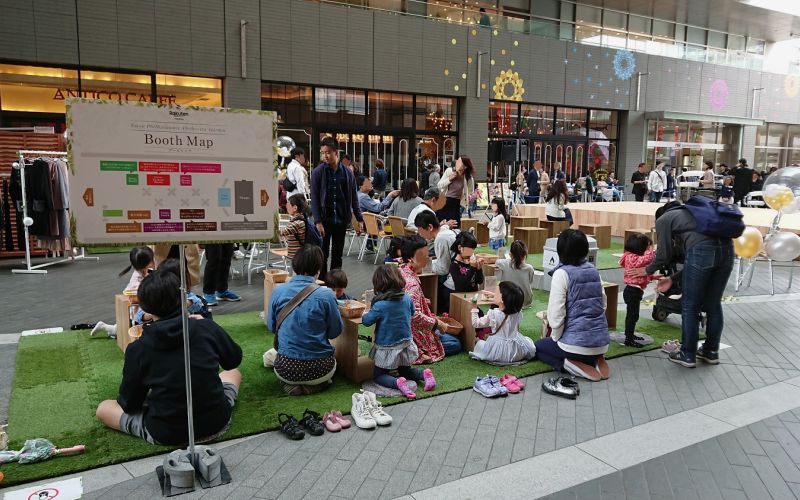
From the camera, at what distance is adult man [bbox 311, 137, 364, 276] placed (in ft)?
23.4

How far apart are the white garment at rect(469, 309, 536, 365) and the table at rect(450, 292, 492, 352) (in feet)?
0.45

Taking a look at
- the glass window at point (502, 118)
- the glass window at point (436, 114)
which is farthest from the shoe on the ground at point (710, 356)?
the glass window at point (502, 118)

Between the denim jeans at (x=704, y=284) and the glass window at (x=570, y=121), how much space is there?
18443 mm

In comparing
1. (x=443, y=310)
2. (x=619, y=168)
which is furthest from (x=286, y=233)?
(x=619, y=168)

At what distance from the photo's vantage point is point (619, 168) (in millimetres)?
24484

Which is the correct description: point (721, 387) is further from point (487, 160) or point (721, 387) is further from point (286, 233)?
point (487, 160)

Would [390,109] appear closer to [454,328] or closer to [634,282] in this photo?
[634,282]

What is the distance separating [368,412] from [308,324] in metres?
0.77

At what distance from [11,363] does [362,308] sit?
3126 mm

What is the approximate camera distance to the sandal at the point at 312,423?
3.84 metres

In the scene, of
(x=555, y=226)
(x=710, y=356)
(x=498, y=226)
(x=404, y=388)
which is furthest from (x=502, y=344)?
A: (x=555, y=226)

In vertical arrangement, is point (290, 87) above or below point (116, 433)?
above

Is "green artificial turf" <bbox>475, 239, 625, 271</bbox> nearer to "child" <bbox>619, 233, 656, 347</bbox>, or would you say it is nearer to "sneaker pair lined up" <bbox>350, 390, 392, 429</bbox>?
"child" <bbox>619, 233, 656, 347</bbox>

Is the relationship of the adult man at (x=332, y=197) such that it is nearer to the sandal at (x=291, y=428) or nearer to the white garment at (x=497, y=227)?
the white garment at (x=497, y=227)
